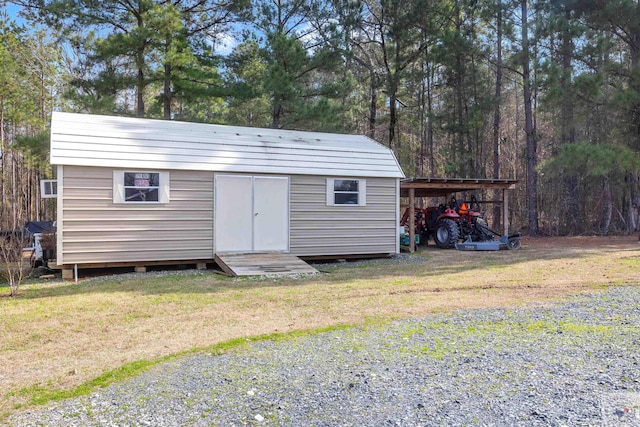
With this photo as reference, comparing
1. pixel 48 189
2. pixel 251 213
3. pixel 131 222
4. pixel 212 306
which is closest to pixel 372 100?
pixel 251 213

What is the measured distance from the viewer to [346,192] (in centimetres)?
1090

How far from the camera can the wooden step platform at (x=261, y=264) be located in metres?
8.62

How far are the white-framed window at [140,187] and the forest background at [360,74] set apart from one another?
21.2ft

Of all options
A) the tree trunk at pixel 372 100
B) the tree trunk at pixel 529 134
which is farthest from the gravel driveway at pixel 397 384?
the tree trunk at pixel 372 100

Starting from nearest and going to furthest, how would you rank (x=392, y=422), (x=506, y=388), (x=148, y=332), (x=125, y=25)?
1. (x=392, y=422)
2. (x=506, y=388)
3. (x=148, y=332)
4. (x=125, y=25)

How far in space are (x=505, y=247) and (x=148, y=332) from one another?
1034 cm

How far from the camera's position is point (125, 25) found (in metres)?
15.4

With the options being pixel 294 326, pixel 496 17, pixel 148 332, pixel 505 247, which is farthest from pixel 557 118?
pixel 148 332

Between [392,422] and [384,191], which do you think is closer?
[392,422]

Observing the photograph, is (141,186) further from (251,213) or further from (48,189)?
(251,213)

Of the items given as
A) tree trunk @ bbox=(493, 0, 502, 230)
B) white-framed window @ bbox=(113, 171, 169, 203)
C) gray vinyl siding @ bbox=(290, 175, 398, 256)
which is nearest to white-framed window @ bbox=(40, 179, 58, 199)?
white-framed window @ bbox=(113, 171, 169, 203)

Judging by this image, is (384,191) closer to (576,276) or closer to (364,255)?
(364,255)

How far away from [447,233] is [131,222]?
8.16 meters

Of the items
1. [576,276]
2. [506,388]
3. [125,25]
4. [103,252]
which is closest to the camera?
[506,388]
